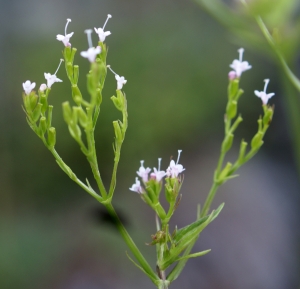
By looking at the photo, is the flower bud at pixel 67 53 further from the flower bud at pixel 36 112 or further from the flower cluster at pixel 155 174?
the flower cluster at pixel 155 174

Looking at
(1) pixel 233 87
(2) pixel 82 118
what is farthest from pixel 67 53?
(1) pixel 233 87

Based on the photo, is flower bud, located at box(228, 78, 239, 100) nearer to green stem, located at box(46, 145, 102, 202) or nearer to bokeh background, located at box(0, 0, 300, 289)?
green stem, located at box(46, 145, 102, 202)

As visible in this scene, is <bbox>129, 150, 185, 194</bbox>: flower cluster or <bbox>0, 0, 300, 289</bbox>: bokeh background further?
<bbox>0, 0, 300, 289</bbox>: bokeh background

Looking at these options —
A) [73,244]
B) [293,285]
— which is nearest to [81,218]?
[73,244]

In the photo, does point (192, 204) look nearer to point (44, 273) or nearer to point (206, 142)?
point (206, 142)

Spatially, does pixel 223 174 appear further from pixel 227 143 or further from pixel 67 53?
pixel 67 53

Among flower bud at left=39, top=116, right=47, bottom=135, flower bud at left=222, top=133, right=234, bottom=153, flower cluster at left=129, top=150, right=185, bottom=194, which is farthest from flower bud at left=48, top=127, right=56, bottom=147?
flower bud at left=222, top=133, right=234, bottom=153

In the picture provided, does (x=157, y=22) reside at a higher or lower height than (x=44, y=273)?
higher

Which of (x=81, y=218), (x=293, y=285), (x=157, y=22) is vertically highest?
(x=157, y=22)
